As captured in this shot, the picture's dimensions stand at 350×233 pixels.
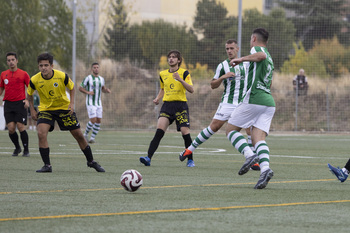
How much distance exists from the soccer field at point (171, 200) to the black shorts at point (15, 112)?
2.13 m

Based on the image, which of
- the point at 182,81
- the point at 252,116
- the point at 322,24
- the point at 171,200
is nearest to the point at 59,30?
the point at 322,24

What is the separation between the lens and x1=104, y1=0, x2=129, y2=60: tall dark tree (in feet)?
106

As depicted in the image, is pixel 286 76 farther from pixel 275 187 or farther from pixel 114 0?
pixel 275 187

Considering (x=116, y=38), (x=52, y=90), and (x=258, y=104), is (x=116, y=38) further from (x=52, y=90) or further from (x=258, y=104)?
(x=258, y=104)

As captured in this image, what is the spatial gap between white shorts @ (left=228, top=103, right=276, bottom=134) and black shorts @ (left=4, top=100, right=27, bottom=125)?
664 centimetres

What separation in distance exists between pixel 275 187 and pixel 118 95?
23.2m

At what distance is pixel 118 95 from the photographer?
31.1 meters

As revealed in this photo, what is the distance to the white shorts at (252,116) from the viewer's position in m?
8.38

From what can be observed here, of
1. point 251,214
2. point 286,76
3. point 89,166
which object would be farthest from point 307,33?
point 251,214

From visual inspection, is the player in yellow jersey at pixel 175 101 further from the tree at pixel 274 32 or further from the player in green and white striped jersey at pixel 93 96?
the tree at pixel 274 32

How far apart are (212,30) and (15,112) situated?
751 inches

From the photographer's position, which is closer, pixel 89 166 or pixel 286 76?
pixel 89 166

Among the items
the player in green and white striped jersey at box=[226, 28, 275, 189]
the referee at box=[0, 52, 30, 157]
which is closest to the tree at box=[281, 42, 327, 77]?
the referee at box=[0, 52, 30, 157]

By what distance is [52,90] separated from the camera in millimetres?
10250
